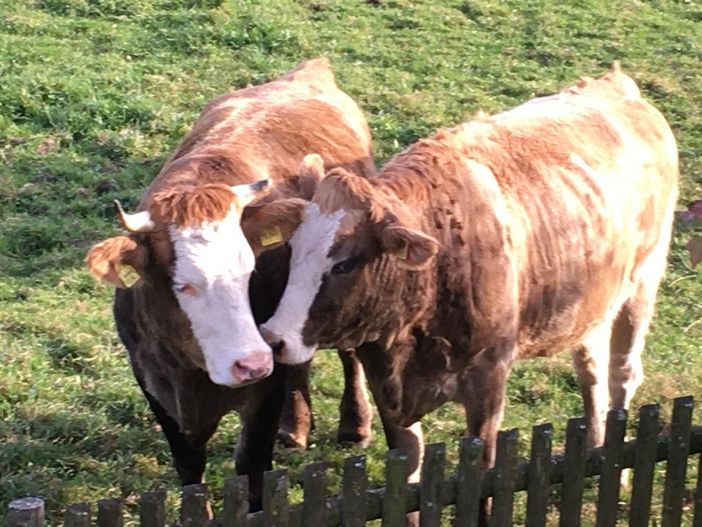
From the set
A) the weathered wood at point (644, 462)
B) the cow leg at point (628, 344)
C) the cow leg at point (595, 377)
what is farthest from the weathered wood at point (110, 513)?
the cow leg at point (628, 344)

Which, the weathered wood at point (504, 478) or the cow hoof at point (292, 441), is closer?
the weathered wood at point (504, 478)

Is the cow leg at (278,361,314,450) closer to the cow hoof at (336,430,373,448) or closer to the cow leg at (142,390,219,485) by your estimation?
the cow hoof at (336,430,373,448)

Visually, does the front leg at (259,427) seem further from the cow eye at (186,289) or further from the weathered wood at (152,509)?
the weathered wood at (152,509)

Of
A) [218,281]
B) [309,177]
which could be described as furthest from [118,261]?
[309,177]

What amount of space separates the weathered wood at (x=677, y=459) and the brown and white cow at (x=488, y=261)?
76 cm

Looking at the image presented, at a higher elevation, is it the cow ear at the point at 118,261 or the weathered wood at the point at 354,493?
the cow ear at the point at 118,261

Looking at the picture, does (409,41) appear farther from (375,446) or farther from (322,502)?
(322,502)

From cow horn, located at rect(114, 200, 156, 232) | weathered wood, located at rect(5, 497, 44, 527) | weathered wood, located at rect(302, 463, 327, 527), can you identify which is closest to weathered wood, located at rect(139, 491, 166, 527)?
weathered wood, located at rect(5, 497, 44, 527)

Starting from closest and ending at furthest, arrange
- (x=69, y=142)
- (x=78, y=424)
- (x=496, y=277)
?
(x=496, y=277), (x=78, y=424), (x=69, y=142)

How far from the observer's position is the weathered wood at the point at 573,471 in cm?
423

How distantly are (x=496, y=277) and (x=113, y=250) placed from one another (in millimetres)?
1578

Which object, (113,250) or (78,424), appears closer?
(113,250)

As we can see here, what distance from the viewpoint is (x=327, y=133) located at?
6.21m

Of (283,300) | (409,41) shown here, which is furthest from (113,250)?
(409,41)
